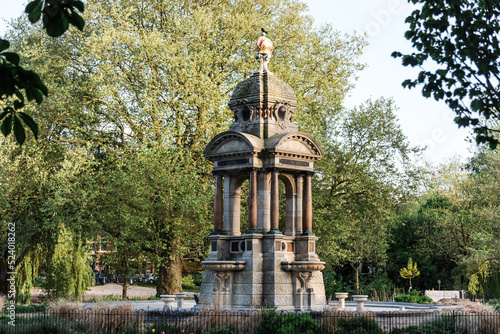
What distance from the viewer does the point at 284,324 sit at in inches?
707

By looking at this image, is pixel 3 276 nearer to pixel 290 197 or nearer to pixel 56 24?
pixel 290 197

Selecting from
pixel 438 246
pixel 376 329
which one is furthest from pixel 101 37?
pixel 438 246

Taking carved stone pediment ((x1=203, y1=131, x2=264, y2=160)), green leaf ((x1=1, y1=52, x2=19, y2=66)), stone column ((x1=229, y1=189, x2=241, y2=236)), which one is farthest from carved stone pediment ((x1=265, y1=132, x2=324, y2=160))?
green leaf ((x1=1, y1=52, x2=19, y2=66))

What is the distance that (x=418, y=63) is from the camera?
12.2m

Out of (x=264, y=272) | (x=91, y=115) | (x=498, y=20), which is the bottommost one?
(x=264, y=272)

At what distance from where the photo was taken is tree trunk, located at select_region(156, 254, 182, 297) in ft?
112

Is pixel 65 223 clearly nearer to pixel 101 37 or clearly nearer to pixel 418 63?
pixel 101 37

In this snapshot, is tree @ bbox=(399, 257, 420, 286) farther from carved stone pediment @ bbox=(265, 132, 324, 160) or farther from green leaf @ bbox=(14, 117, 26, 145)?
green leaf @ bbox=(14, 117, 26, 145)

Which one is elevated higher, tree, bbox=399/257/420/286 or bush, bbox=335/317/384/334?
tree, bbox=399/257/420/286

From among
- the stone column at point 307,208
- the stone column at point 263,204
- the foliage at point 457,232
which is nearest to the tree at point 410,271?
the foliage at point 457,232

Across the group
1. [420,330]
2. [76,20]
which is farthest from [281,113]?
[76,20]

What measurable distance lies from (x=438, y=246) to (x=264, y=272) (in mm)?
31102

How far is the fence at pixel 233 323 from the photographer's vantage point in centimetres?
1803

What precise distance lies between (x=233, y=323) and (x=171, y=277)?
16749 millimetres
